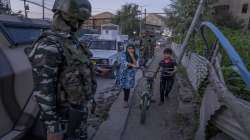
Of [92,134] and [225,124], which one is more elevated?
[225,124]

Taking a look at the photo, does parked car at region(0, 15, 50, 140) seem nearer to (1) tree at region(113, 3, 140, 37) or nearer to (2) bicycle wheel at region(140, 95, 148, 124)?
(2) bicycle wheel at region(140, 95, 148, 124)

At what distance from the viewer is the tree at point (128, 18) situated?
2042 inches

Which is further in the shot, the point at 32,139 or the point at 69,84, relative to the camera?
the point at 32,139

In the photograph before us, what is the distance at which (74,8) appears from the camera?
7.42 ft

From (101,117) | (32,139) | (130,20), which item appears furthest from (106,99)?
(130,20)

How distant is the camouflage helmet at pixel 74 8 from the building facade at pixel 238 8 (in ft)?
148

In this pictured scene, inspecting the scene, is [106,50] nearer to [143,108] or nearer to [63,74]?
[143,108]

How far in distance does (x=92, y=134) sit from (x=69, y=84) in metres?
2.77

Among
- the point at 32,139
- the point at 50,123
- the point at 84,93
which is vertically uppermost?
the point at 84,93

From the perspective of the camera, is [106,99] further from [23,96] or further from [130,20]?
[130,20]

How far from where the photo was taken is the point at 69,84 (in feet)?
7.24

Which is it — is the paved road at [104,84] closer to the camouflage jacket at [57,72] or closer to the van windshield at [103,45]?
the van windshield at [103,45]

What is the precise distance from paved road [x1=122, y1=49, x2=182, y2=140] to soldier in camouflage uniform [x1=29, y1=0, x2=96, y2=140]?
8.69ft

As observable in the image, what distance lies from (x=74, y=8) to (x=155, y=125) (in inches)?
147
